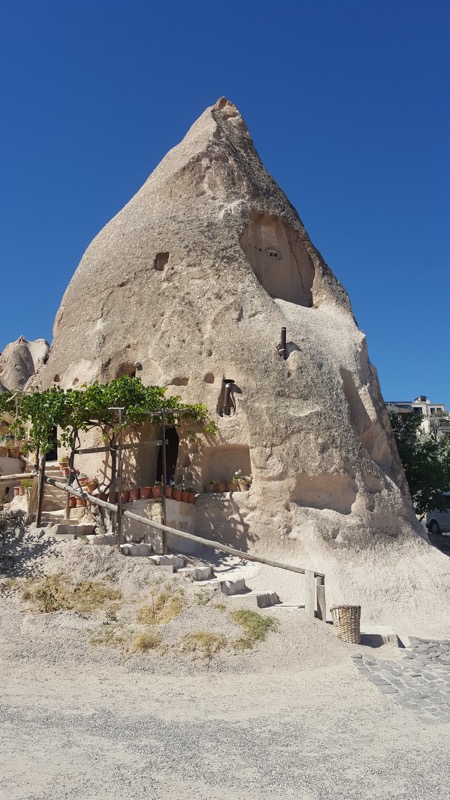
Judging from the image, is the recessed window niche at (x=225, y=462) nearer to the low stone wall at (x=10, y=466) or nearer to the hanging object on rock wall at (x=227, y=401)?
the hanging object on rock wall at (x=227, y=401)

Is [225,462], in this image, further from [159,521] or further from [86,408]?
[86,408]

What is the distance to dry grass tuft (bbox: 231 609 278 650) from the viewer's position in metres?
8.77

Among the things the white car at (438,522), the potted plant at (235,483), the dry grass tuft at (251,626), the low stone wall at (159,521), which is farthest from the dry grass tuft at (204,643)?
the white car at (438,522)

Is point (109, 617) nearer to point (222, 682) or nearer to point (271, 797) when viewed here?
point (222, 682)

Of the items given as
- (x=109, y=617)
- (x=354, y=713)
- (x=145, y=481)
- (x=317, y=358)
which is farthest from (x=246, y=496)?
(x=354, y=713)

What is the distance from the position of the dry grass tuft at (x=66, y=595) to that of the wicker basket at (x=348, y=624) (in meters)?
3.26

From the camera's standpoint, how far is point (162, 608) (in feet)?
30.4

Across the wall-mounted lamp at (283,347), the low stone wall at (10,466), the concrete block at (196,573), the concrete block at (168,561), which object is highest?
the wall-mounted lamp at (283,347)

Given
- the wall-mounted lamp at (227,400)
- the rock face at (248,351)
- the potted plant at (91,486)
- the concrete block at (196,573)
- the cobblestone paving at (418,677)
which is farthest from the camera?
the wall-mounted lamp at (227,400)

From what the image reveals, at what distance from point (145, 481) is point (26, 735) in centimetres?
879

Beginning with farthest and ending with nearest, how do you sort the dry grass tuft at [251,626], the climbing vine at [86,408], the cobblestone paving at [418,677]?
the climbing vine at [86,408] < the dry grass tuft at [251,626] < the cobblestone paving at [418,677]

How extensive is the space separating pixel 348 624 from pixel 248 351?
22.1ft

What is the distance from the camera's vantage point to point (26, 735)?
595 centimetres

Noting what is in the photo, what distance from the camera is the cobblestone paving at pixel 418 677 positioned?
7.43 m
